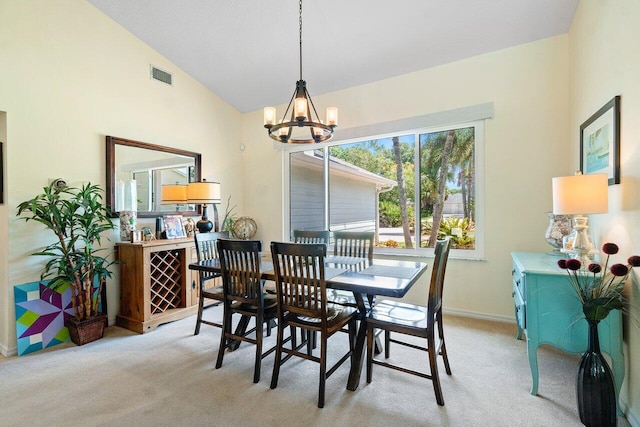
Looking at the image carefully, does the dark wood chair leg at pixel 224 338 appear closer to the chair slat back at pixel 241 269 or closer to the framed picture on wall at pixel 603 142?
the chair slat back at pixel 241 269

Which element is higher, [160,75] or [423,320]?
[160,75]

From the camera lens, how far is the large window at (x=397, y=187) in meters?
3.62

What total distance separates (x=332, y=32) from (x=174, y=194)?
2.76 meters

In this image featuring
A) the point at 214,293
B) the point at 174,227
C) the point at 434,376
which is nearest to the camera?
the point at 434,376

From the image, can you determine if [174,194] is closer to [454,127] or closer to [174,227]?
[174,227]

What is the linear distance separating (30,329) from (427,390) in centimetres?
351

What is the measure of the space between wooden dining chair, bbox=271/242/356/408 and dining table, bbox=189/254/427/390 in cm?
13

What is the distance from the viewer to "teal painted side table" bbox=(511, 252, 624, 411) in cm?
192

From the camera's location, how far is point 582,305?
190 centimetres

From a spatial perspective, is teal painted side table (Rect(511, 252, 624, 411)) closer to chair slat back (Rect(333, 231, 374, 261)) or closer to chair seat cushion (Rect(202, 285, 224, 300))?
chair slat back (Rect(333, 231, 374, 261))

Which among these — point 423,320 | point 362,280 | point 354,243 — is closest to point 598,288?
point 423,320

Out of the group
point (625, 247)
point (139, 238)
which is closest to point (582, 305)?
point (625, 247)

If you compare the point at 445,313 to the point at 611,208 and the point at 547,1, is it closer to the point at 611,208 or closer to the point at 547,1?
the point at 611,208

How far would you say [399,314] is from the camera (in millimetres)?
2307
